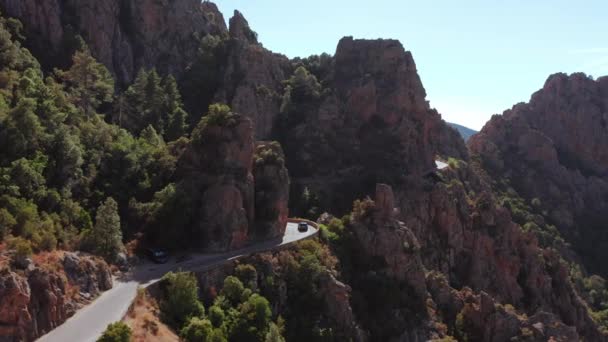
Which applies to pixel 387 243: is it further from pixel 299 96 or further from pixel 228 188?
pixel 299 96

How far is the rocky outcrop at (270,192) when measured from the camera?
5275 centimetres

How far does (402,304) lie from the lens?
175ft

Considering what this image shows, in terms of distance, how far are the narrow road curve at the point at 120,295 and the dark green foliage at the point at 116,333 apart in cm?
106

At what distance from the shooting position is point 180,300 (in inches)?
1457

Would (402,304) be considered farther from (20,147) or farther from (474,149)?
(474,149)

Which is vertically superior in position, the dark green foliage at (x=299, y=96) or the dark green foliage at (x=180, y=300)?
the dark green foliage at (x=299, y=96)

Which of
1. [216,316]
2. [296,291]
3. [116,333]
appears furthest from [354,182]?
[116,333]

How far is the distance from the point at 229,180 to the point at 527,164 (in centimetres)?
9707

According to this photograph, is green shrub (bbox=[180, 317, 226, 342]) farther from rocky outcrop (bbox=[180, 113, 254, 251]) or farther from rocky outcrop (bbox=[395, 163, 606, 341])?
rocky outcrop (bbox=[395, 163, 606, 341])

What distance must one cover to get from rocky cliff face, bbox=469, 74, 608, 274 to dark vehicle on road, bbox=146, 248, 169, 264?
A: 9225cm

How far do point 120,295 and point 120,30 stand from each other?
60357mm

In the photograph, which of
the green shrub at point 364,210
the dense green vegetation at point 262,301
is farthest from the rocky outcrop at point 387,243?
the dense green vegetation at point 262,301

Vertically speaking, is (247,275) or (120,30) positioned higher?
(120,30)

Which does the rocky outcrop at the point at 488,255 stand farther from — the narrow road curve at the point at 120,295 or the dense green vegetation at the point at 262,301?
the narrow road curve at the point at 120,295
